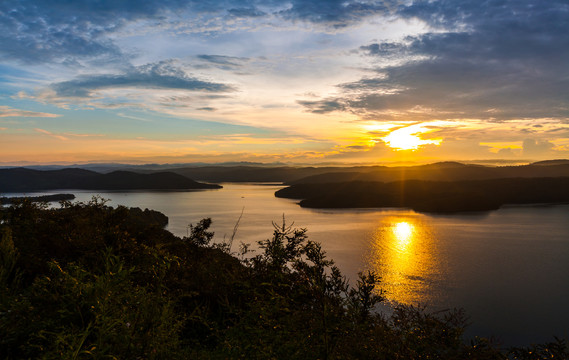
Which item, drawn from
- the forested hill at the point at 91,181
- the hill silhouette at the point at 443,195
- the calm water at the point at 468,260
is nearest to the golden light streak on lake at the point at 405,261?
the calm water at the point at 468,260

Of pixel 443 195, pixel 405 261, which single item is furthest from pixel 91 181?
pixel 405 261

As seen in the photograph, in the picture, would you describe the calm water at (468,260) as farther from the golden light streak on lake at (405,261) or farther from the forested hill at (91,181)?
the forested hill at (91,181)

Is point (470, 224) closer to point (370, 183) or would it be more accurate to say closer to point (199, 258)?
point (370, 183)

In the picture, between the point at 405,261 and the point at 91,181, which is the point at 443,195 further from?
the point at 91,181

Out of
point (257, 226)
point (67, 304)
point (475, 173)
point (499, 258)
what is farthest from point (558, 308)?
point (475, 173)

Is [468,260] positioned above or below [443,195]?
below
